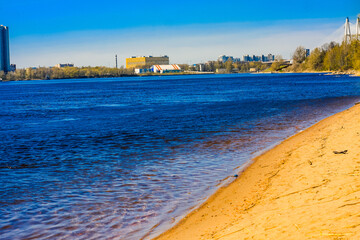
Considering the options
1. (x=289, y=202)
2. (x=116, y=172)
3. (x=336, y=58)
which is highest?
(x=336, y=58)

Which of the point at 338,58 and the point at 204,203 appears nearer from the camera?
the point at 204,203

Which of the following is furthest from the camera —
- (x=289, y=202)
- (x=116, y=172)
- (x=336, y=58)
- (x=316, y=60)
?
(x=316, y=60)

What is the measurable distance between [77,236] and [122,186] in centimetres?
371

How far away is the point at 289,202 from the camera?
8.27 metres

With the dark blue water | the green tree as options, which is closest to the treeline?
the green tree

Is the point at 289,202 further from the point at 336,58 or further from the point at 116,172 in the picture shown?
the point at 336,58

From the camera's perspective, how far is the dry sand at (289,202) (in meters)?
6.25

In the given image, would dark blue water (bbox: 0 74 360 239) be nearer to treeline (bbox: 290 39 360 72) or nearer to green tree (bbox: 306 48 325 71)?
treeline (bbox: 290 39 360 72)

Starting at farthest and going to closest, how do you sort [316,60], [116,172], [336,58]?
1. [316,60]
2. [336,58]
3. [116,172]

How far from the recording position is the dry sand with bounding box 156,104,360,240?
246 inches

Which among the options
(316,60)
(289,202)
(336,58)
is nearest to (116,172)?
(289,202)

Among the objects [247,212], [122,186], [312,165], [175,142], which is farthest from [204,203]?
[175,142]

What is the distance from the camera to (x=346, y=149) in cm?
1250

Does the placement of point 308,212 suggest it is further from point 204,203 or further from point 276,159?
point 276,159
